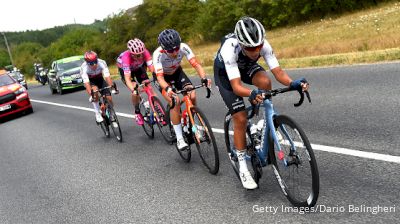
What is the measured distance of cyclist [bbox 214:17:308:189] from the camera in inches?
154

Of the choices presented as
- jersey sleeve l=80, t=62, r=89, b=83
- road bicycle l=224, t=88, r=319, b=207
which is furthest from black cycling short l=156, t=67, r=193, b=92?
jersey sleeve l=80, t=62, r=89, b=83

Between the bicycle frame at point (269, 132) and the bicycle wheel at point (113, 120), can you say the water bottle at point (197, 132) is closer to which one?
the bicycle frame at point (269, 132)

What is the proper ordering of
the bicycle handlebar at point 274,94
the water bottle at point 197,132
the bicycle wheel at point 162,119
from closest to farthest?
the bicycle handlebar at point 274,94, the water bottle at point 197,132, the bicycle wheel at point 162,119

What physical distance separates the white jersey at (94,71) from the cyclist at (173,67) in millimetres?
2912

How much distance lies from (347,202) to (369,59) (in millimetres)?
8982

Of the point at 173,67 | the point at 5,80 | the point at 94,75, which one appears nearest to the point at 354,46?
the point at 94,75

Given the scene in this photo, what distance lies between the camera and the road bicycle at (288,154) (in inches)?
143

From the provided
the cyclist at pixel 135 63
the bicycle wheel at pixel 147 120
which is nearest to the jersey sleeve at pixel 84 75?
the cyclist at pixel 135 63

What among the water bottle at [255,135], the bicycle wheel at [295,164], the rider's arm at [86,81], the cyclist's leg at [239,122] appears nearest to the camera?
the bicycle wheel at [295,164]

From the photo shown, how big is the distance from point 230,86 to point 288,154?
3.86 ft

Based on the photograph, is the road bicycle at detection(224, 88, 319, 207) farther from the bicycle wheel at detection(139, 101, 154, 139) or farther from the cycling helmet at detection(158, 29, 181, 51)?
the bicycle wheel at detection(139, 101, 154, 139)

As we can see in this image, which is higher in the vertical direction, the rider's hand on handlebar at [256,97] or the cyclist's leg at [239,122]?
the rider's hand on handlebar at [256,97]

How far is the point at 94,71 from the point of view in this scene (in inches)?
367

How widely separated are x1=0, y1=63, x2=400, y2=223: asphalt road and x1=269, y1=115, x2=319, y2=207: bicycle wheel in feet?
0.55
